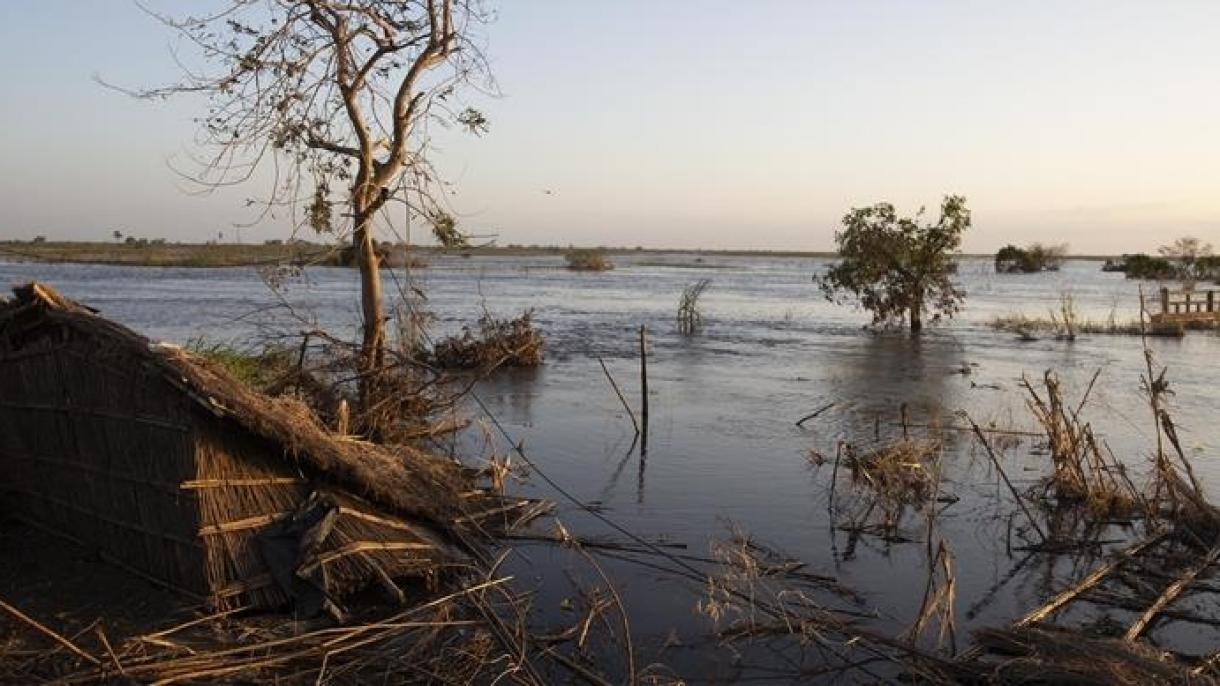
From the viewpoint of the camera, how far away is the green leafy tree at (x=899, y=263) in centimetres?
2938

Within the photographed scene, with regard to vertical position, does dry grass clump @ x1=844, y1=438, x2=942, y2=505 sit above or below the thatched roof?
below

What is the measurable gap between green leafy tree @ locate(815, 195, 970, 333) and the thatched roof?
2359 cm

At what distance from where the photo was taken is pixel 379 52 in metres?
12.3

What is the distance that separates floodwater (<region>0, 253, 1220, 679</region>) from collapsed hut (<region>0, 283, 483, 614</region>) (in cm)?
144

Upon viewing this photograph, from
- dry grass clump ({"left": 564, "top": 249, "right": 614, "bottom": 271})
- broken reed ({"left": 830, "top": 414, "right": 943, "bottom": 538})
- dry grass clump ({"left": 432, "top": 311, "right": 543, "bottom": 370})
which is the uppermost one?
dry grass clump ({"left": 564, "top": 249, "right": 614, "bottom": 271})

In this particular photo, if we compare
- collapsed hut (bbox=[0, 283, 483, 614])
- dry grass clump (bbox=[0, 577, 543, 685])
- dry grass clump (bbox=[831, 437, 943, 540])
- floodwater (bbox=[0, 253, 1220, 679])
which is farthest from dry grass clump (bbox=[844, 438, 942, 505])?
dry grass clump (bbox=[0, 577, 543, 685])

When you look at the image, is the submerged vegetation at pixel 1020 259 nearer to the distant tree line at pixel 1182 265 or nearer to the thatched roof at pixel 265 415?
the distant tree line at pixel 1182 265

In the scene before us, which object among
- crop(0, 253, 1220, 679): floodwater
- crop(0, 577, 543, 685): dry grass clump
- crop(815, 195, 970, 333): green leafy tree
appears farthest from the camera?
crop(815, 195, 970, 333): green leafy tree

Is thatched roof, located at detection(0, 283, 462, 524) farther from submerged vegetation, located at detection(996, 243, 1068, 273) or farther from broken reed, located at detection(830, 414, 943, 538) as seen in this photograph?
submerged vegetation, located at detection(996, 243, 1068, 273)

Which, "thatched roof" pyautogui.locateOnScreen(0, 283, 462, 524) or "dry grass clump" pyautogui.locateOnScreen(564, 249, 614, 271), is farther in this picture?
"dry grass clump" pyautogui.locateOnScreen(564, 249, 614, 271)

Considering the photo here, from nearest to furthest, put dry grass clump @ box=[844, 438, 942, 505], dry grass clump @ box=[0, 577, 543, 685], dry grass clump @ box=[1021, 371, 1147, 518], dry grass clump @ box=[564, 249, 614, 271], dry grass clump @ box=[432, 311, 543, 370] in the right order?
dry grass clump @ box=[0, 577, 543, 685] < dry grass clump @ box=[1021, 371, 1147, 518] < dry grass clump @ box=[844, 438, 942, 505] < dry grass clump @ box=[432, 311, 543, 370] < dry grass clump @ box=[564, 249, 614, 271]

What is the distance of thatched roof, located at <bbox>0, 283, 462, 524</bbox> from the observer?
21.3 ft

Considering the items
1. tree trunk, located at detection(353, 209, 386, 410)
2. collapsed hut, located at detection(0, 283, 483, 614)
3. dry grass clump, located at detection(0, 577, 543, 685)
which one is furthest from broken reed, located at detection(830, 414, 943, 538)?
tree trunk, located at detection(353, 209, 386, 410)

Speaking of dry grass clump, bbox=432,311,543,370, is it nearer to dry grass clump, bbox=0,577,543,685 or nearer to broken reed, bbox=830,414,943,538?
broken reed, bbox=830,414,943,538
